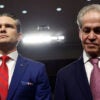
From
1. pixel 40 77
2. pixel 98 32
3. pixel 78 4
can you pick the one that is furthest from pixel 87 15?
pixel 78 4

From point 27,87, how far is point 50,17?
5.36 meters

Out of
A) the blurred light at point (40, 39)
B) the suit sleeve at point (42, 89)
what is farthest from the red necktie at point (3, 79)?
the blurred light at point (40, 39)

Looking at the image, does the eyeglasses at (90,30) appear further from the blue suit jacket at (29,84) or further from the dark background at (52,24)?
the dark background at (52,24)

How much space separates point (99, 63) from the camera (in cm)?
167

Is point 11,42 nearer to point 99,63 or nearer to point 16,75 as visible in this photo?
point 16,75

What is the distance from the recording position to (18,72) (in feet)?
6.10

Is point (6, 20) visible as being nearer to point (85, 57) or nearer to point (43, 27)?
point (85, 57)

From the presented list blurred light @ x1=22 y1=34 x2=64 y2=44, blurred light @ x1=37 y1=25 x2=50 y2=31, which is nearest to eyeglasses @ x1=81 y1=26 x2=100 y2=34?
blurred light @ x1=37 y1=25 x2=50 y2=31

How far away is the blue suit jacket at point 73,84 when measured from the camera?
162 cm

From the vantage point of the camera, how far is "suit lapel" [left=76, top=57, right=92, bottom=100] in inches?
63.0

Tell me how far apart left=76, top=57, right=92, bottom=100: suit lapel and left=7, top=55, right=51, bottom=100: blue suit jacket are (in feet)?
0.85

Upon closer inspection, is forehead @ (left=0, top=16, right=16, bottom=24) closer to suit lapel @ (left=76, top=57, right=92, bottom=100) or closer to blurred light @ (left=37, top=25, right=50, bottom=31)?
suit lapel @ (left=76, top=57, right=92, bottom=100)

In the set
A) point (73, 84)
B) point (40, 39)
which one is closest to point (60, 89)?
point (73, 84)

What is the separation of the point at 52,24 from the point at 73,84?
5863 mm
